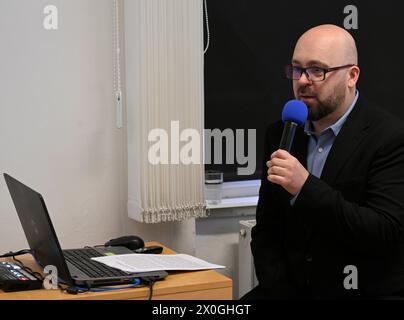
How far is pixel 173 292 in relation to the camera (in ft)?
5.70

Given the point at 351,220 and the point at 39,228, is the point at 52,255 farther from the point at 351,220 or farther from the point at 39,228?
the point at 351,220

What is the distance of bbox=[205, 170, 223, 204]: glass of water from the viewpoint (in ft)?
8.95

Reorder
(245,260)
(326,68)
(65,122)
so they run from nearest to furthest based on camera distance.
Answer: (326,68)
(65,122)
(245,260)

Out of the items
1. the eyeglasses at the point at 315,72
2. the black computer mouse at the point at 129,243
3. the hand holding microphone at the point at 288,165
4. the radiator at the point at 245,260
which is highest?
the eyeglasses at the point at 315,72

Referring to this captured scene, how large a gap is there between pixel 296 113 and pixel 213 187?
0.96 m

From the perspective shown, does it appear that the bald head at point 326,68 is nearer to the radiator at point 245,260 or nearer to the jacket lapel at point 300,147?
the jacket lapel at point 300,147

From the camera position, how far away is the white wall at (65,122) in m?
2.24

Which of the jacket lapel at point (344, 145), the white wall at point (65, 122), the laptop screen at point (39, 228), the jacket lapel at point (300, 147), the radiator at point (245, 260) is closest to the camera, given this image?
the laptop screen at point (39, 228)

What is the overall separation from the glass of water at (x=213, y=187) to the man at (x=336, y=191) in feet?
2.23

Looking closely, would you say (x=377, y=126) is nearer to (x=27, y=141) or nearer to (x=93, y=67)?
(x=93, y=67)

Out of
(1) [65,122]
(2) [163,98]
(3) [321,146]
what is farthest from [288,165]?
(1) [65,122]

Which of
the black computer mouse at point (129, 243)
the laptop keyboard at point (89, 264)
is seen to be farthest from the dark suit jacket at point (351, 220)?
the laptop keyboard at point (89, 264)

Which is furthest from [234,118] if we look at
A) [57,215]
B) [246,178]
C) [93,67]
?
[57,215]

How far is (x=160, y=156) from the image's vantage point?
93.2 inches
